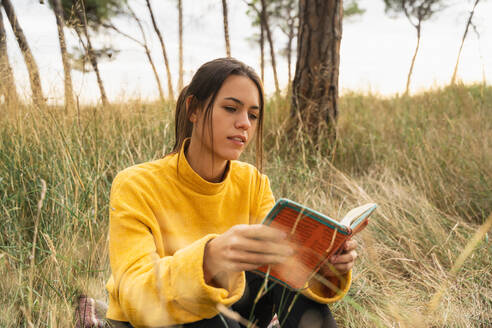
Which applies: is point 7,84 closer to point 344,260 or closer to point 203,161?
point 203,161

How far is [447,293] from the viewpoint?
1.46 m

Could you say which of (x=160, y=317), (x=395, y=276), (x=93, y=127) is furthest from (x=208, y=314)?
(x=93, y=127)

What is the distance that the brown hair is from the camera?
119cm

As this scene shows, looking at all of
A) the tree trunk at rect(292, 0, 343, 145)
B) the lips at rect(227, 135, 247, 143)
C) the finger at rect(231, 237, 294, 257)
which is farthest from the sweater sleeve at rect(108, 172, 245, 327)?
the tree trunk at rect(292, 0, 343, 145)

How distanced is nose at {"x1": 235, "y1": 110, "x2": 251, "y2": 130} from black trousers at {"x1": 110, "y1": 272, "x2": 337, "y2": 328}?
1.68 feet

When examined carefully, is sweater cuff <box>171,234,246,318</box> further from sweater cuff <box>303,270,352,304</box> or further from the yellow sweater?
sweater cuff <box>303,270,352,304</box>

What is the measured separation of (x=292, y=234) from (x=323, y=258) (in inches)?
4.6

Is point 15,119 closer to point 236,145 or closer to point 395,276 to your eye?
point 236,145

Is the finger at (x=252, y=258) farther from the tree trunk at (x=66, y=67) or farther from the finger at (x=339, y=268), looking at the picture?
the tree trunk at (x=66, y=67)

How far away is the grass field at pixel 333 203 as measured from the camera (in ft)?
4.63

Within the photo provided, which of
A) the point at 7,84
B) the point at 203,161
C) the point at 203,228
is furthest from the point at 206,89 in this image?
the point at 7,84

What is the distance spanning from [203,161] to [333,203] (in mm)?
1331

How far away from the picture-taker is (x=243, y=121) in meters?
1.15

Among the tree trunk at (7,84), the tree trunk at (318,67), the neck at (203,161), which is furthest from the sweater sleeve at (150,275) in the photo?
the tree trunk at (318,67)
